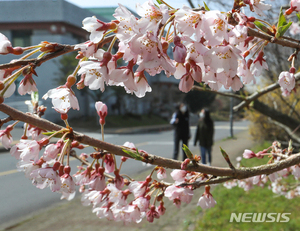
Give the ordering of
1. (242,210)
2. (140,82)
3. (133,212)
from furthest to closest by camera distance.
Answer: (242,210), (133,212), (140,82)

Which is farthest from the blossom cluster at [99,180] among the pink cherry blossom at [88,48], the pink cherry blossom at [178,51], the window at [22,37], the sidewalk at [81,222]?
the sidewalk at [81,222]

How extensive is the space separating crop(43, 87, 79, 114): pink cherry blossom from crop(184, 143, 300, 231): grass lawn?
2.48 m

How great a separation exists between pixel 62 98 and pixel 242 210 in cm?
318

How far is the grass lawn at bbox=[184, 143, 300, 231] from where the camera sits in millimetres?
2631

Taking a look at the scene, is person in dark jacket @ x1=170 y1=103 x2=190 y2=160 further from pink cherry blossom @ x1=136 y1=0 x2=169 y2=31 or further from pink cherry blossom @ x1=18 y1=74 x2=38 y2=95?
pink cherry blossom @ x1=136 y1=0 x2=169 y2=31

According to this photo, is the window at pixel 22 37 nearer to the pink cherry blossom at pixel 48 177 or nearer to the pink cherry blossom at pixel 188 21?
the pink cherry blossom at pixel 48 177

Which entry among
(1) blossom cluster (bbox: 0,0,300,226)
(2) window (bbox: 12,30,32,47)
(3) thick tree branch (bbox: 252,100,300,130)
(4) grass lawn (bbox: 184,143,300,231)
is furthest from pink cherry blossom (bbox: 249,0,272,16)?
(4) grass lawn (bbox: 184,143,300,231)

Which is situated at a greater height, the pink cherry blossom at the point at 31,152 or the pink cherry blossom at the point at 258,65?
the pink cherry blossom at the point at 258,65

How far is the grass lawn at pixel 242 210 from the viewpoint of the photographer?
263 cm

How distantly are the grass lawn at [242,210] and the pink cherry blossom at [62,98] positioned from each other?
8.12ft

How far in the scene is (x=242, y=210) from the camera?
3.08 metres

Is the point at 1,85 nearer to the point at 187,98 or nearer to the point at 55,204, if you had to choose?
the point at 55,204

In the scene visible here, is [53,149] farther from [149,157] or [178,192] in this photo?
[178,192]

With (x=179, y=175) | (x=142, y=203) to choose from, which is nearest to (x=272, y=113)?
(x=179, y=175)
